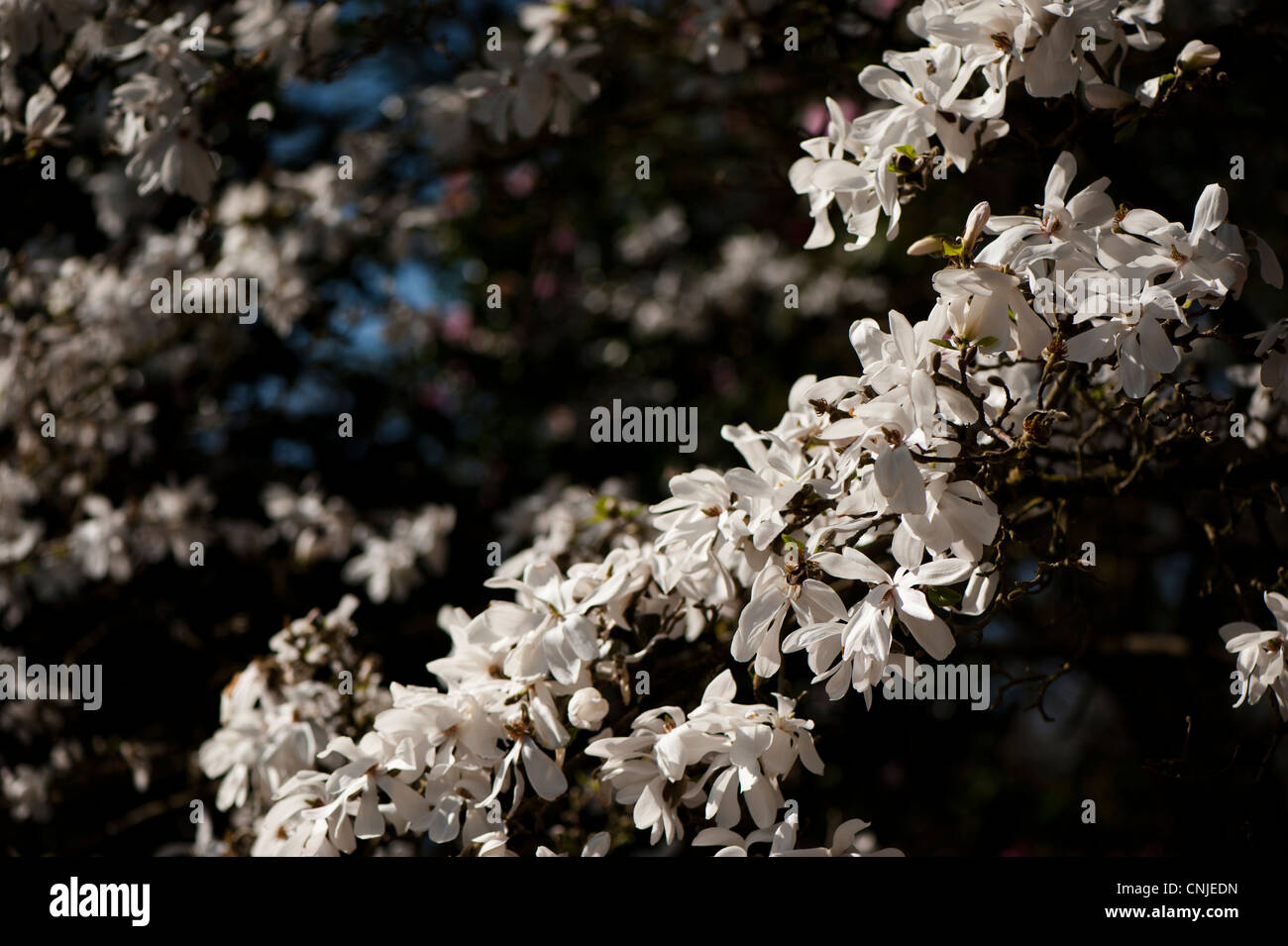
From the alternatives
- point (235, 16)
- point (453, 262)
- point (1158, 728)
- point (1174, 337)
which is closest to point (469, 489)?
point (453, 262)

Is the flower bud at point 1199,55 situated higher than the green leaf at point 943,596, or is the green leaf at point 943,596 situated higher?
the flower bud at point 1199,55

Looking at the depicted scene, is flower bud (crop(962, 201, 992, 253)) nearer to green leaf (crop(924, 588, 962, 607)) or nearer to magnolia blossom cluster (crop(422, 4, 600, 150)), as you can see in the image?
green leaf (crop(924, 588, 962, 607))

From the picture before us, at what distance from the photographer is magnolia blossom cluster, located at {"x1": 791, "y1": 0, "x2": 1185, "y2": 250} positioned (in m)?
1.20

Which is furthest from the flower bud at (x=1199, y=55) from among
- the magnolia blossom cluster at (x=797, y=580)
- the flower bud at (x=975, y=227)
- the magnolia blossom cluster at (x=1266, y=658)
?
the magnolia blossom cluster at (x=1266, y=658)

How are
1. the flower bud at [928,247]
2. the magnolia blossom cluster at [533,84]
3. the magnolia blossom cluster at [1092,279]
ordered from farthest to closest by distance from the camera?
the magnolia blossom cluster at [533,84] → the flower bud at [928,247] → the magnolia blossom cluster at [1092,279]

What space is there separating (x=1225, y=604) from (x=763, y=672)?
1836mm

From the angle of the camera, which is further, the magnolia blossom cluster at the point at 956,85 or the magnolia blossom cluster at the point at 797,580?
the magnolia blossom cluster at the point at 956,85

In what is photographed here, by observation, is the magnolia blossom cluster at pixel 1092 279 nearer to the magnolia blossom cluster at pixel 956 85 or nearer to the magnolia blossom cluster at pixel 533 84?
the magnolia blossom cluster at pixel 956 85

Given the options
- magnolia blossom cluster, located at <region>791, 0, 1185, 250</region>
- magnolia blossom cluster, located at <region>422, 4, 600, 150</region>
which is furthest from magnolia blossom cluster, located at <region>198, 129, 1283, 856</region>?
magnolia blossom cluster, located at <region>422, 4, 600, 150</region>

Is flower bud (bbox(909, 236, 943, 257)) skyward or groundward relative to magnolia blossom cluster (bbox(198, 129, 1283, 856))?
skyward

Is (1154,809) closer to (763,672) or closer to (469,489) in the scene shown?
(469,489)

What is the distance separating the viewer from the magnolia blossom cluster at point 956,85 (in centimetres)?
120

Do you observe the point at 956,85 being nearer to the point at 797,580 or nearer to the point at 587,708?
the point at 797,580
